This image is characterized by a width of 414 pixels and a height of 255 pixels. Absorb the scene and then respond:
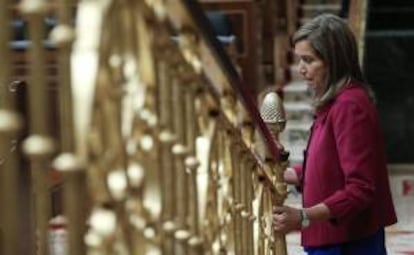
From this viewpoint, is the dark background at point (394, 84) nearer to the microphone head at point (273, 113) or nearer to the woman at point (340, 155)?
the microphone head at point (273, 113)

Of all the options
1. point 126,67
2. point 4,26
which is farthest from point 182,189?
point 4,26

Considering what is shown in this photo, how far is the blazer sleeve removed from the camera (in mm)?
2193

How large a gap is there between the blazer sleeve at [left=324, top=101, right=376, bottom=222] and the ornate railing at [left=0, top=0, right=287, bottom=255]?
0.31 metres

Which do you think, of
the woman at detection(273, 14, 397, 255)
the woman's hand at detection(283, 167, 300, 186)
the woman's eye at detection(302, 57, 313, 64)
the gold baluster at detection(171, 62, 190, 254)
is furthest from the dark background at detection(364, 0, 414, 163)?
the gold baluster at detection(171, 62, 190, 254)

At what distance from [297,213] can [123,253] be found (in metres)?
1.30

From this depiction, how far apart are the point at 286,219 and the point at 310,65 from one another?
1.48 ft

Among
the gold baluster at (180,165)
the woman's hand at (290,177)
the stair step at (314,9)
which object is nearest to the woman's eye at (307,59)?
the woman's hand at (290,177)

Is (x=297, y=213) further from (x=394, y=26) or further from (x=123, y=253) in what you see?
(x=394, y=26)

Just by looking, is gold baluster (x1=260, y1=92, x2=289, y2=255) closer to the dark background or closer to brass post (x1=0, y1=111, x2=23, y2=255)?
brass post (x1=0, y1=111, x2=23, y2=255)

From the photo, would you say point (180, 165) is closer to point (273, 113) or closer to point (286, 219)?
point (286, 219)

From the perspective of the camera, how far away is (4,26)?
37.2 inches

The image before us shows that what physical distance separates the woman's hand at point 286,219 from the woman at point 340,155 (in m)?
0.01

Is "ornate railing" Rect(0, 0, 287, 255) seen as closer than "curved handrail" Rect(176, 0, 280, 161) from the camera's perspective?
Yes

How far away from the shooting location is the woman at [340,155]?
2.21 m
